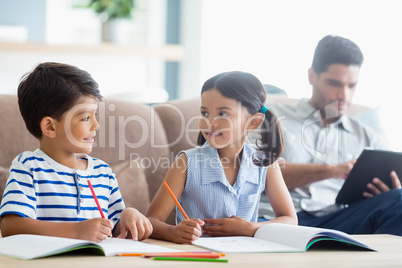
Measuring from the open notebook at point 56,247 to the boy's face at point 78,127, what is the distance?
10.7 inches

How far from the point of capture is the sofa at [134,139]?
1822 mm

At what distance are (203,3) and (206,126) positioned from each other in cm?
405

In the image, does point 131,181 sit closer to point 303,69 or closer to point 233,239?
point 233,239

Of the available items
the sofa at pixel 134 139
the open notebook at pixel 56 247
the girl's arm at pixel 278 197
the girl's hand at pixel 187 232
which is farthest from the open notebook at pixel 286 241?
the sofa at pixel 134 139

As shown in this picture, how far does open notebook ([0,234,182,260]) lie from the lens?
3.09 ft

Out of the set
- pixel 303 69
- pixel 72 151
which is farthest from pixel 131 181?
pixel 303 69

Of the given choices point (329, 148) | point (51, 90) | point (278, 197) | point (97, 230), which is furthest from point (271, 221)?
point (329, 148)

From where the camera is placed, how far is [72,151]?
132cm

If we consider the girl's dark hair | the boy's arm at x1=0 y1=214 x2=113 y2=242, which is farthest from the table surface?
the girl's dark hair

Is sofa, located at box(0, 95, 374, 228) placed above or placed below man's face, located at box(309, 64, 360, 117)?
below

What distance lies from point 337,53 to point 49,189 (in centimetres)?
135

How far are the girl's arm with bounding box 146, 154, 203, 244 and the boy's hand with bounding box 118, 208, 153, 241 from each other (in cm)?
6

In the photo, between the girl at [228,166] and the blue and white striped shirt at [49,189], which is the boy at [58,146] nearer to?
the blue and white striped shirt at [49,189]

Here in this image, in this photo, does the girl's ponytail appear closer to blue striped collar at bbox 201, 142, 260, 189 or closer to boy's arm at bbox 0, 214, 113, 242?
blue striped collar at bbox 201, 142, 260, 189
